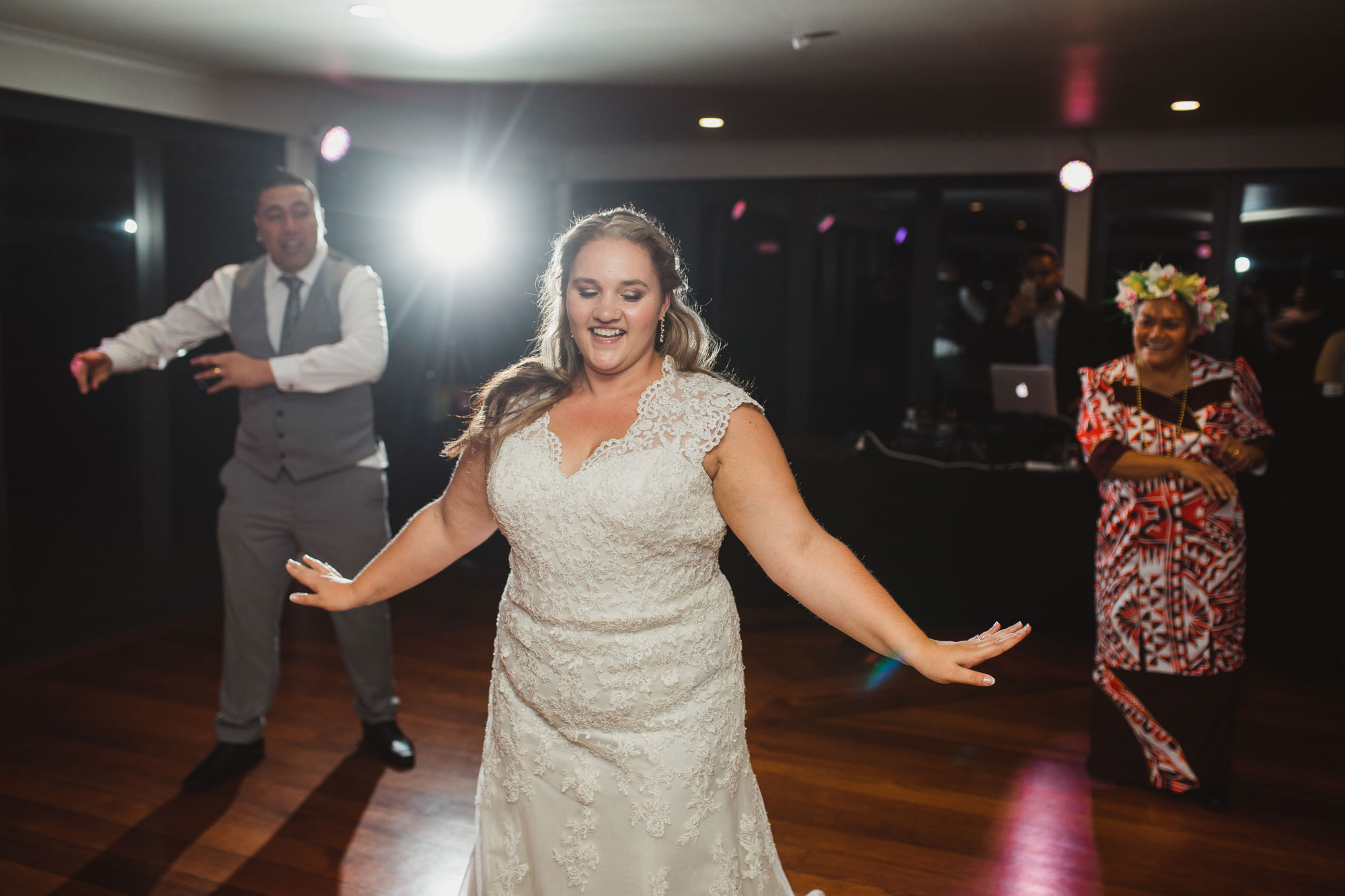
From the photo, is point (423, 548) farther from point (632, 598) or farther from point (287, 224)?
point (287, 224)

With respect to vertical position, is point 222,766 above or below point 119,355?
below

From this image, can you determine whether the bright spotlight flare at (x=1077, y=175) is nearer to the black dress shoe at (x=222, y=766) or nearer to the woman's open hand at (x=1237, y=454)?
the woman's open hand at (x=1237, y=454)

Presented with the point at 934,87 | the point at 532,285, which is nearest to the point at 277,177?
the point at 934,87

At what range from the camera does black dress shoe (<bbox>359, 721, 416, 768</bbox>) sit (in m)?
3.32

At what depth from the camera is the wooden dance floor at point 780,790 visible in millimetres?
2707

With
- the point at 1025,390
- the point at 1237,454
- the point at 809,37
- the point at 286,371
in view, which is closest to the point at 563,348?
the point at 286,371

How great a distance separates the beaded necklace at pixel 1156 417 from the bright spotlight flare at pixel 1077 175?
4134mm

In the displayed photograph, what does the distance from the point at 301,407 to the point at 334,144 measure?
2899mm

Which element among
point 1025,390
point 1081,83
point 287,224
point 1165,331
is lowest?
point 1025,390

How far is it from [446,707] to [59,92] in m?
3.07

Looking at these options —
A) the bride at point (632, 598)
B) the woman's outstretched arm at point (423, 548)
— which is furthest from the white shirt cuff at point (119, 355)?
the bride at point (632, 598)

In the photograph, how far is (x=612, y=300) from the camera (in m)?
1.72

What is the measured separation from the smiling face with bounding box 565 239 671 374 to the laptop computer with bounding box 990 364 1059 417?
133 inches

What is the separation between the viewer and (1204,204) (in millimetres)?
7043
